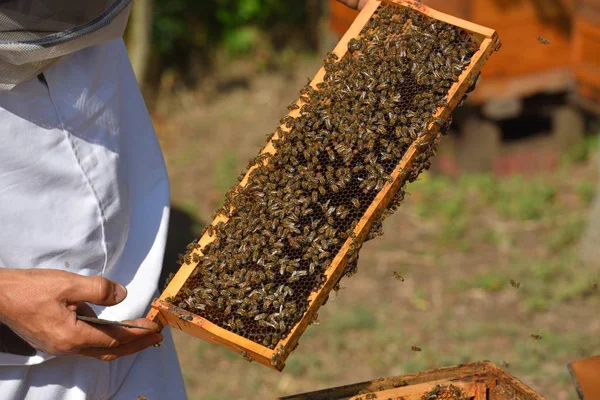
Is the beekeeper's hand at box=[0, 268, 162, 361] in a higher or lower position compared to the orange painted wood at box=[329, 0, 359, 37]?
lower

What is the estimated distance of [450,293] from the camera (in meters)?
6.41

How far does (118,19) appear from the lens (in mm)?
2613

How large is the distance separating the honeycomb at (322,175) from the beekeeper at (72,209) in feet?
0.94

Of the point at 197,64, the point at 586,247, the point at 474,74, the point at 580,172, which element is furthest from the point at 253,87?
the point at 474,74

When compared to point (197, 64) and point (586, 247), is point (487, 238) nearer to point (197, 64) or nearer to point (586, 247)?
point (586, 247)

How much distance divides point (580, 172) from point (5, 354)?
6.50 meters

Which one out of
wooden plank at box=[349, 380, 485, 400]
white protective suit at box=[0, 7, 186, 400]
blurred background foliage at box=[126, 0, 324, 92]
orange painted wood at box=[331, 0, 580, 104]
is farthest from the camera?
blurred background foliage at box=[126, 0, 324, 92]

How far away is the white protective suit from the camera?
2.55 metres

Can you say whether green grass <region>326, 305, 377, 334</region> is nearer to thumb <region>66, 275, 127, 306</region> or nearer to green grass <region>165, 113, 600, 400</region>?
green grass <region>165, 113, 600, 400</region>

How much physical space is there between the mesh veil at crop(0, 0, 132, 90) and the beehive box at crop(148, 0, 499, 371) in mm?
782

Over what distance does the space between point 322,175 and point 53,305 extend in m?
1.12

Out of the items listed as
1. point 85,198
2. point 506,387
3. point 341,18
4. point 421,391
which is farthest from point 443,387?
point 341,18

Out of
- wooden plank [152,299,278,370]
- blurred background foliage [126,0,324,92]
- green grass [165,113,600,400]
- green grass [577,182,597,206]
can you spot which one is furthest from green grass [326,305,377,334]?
blurred background foliage [126,0,324,92]

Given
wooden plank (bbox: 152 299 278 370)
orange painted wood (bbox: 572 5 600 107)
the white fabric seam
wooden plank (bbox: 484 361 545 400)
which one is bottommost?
wooden plank (bbox: 152 299 278 370)
